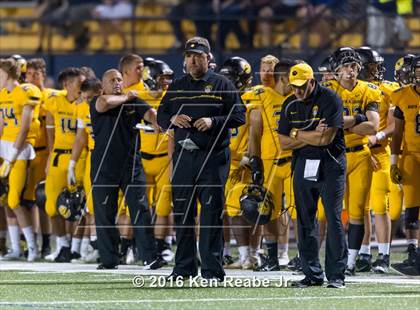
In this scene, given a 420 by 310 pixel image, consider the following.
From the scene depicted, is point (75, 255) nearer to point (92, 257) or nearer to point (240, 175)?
point (92, 257)

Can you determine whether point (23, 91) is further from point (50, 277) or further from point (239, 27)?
point (239, 27)

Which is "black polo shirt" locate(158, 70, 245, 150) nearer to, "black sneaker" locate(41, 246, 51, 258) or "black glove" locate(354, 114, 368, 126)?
"black glove" locate(354, 114, 368, 126)

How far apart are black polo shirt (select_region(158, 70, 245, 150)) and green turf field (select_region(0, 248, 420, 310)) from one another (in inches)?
50.9

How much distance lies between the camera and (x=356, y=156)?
12.9 metres

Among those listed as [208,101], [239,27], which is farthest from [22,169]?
[239,27]

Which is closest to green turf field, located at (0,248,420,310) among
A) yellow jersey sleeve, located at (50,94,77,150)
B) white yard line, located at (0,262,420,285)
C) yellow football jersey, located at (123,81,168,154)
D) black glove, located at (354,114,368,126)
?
white yard line, located at (0,262,420,285)

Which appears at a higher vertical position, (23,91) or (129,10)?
(129,10)

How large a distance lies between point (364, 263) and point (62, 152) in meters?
3.86

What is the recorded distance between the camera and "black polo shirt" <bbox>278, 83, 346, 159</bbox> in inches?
442

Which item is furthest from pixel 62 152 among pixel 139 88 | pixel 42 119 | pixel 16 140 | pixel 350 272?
pixel 350 272

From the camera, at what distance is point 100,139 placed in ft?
43.7

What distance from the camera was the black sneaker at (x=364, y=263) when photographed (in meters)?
13.4

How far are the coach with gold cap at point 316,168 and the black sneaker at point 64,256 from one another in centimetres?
415

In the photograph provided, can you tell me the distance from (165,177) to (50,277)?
2505 mm
